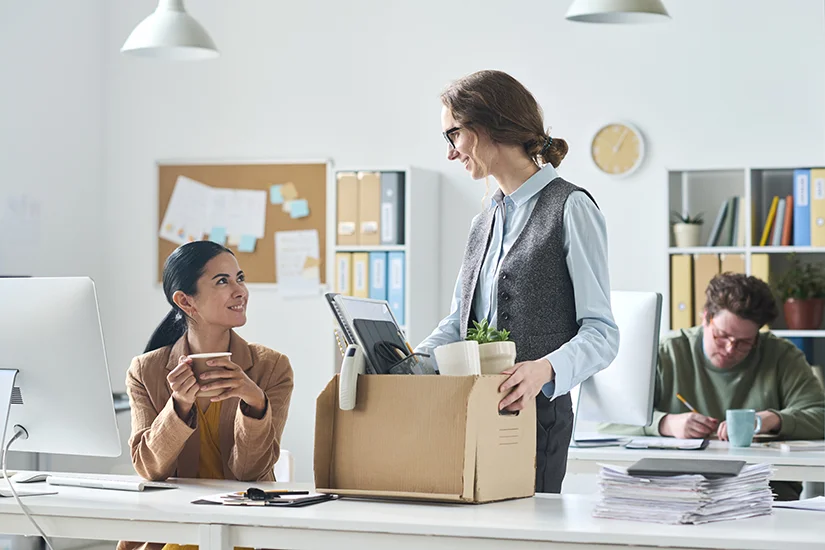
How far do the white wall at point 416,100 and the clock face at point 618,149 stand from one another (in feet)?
0.17

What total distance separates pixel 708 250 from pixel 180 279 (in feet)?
9.73

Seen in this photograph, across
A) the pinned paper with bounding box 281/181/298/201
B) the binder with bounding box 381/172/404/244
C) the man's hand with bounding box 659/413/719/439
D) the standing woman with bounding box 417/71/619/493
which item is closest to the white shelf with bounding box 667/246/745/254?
the binder with bounding box 381/172/404/244

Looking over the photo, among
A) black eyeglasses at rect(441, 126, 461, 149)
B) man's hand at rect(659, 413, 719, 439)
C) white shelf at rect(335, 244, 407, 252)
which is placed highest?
black eyeglasses at rect(441, 126, 461, 149)

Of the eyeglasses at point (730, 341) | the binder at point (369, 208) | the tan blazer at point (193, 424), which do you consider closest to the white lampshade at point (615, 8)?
the eyeglasses at point (730, 341)

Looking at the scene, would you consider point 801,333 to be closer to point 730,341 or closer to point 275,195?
point 730,341

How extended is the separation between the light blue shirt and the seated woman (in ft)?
1.24

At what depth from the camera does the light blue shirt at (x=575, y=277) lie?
6.28ft

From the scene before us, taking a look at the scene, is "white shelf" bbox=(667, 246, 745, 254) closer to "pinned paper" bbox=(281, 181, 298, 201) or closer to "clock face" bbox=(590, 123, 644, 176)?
"clock face" bbox=(590, 123, 644, 176)

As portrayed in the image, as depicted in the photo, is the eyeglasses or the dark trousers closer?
the dark trousers

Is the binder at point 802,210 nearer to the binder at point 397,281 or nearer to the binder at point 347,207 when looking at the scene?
the binder at point 397,281

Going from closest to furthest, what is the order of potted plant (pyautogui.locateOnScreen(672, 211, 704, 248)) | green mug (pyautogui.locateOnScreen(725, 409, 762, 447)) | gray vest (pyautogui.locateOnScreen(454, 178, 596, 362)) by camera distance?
1. gray vest (pyautogui.locateOnScreen(454, 178, 596, 362))
2. green mug (pyautogui.locateOnScreen(725, 409, 762, 447))
3. potted plant (pyautogui.locateOnScreen(672, 211, 704, 248))

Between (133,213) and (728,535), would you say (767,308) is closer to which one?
(728,535)

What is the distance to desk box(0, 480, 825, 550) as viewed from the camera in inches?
61.7

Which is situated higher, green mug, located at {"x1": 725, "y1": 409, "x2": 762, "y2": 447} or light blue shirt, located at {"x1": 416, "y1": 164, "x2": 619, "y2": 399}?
light blue shirt, located at {"x1": 416, "y1": 164, "x2": 619, "y2": 399}
